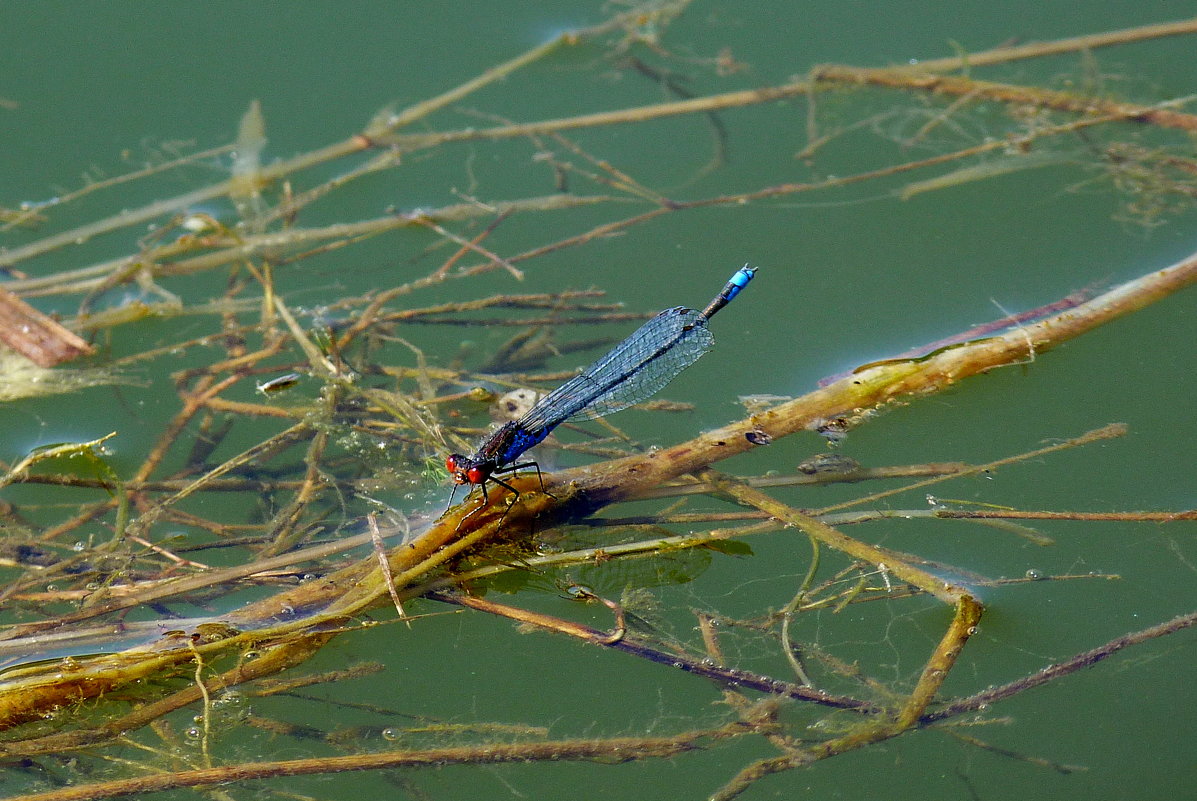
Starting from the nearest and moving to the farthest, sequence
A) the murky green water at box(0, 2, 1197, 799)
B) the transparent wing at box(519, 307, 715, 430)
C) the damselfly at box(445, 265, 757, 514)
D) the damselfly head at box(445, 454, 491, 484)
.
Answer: the murky green water at box(0, 2, 1197, 799) → the damselfly head at box(445, 454, 491, 484) → the damselfly at box(445, 265, 757, 514) → the transparent wing at box(519, 307, 715, 430)

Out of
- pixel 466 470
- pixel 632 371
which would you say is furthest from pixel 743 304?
pixel 466 470

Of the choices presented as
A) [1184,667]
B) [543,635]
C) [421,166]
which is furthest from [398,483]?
[1184,667]

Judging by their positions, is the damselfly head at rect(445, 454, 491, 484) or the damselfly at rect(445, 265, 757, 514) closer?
the damselfly head at rect(445, 454, 491, 484)

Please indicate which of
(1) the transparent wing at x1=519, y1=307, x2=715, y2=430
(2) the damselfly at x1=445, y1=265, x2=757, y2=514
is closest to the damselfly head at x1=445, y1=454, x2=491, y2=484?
(2) the damselfly at x1=445, y1=265, x2=757, y2=514

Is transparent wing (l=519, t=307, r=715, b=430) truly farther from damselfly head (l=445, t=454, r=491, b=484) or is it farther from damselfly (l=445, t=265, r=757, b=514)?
damselfly head (l=445, t=454, r=491, b=484)

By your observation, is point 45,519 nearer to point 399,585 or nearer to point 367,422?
point 367,422

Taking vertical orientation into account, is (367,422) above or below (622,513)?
above

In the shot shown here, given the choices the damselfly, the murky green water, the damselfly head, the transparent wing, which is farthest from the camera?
the transparent wing

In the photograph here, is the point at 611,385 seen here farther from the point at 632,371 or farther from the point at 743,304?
the point at 743,304
